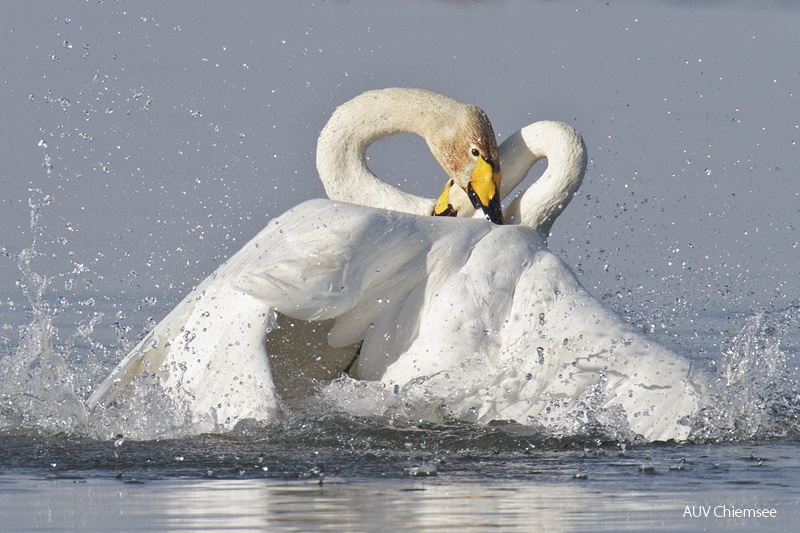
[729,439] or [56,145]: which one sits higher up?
[56,145]

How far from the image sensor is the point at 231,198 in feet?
45.6

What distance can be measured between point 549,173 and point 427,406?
2.10 m

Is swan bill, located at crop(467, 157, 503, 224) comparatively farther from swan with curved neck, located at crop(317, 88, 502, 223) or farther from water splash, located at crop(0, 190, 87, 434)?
water splash, located at crop(0, 190, 87, 434)

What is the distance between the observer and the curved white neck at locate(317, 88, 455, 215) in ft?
29.3

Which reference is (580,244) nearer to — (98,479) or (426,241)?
(426,241)

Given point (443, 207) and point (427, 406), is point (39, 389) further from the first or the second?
point (443, 207)

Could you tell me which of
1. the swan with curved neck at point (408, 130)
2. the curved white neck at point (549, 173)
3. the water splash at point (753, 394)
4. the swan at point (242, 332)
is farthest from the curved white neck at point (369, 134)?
the water splash at point (753, 394)

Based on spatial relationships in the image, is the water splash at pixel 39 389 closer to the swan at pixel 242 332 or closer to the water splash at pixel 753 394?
the swan at pixel 242 332

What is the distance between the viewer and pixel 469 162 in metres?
8.93

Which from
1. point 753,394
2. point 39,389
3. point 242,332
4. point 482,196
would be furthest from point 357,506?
point 482,196

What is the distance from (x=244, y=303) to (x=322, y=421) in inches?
27.7

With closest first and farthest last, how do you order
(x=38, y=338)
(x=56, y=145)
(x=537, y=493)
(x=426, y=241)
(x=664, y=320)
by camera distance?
(x=537, y=493) < (x=426, y=241) < (x=38, y=338) < (x=664, y=320) < (x=56, y=145)

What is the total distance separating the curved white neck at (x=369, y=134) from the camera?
29.3 feet

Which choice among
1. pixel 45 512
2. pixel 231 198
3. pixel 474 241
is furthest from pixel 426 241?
pixel 231 198
